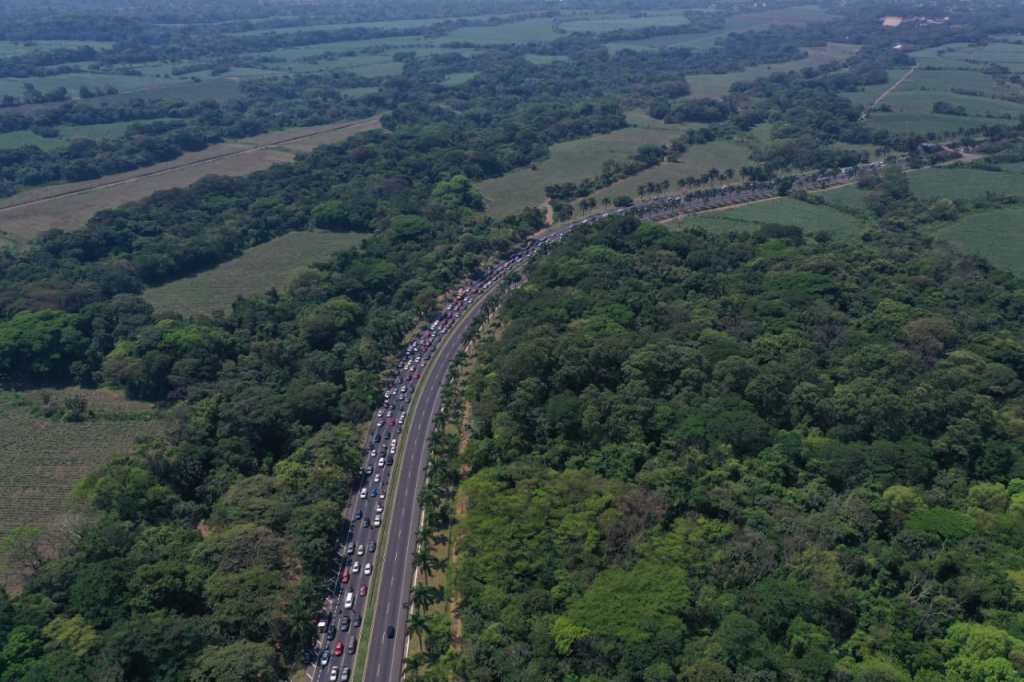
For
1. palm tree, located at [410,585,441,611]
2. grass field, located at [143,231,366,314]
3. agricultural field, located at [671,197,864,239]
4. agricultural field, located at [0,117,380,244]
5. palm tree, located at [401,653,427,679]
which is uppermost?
agricultural field, located at [0,117,380,244]

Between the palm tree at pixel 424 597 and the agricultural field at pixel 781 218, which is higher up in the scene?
the agricultural field at pixel 781 218

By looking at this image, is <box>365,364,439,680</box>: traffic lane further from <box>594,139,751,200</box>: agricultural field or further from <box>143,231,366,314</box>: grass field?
<box>594,139,751,200</box>: agricultural field

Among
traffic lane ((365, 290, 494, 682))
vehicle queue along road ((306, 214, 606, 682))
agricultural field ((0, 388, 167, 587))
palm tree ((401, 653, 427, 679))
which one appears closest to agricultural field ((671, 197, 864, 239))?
vehicle queue along road ((306, 214, 606, 682))

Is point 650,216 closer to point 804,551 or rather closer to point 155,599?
point 804,551

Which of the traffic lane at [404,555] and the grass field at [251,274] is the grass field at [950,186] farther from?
the grass field at [251,274]

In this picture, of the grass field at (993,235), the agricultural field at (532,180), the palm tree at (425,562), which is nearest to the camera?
the palm tree at (425,562)

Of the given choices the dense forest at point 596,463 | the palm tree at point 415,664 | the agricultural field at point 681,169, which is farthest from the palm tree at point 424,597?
the agricultural field at point 681,169
